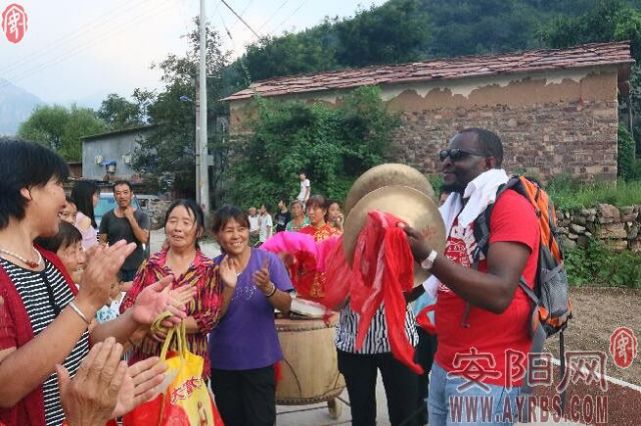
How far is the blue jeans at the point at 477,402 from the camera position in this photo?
7.50 ft

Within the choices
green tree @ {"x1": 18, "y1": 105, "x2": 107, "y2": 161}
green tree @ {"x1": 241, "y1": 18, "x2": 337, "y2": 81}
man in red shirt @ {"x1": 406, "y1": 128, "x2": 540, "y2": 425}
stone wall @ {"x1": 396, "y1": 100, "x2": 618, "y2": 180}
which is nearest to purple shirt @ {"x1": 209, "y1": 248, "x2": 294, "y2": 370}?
man in red shirt @ {"x1": 406, "y1": 128, "x2": 540, "y2": 425}

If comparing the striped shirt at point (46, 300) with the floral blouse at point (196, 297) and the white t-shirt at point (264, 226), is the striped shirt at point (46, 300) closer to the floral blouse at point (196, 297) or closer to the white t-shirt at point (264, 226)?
the floral blouse at point (196, 297)

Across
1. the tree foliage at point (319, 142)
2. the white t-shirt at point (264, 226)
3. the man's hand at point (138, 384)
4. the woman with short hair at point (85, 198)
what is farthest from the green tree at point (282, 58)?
the man's hand at point (138, 384)

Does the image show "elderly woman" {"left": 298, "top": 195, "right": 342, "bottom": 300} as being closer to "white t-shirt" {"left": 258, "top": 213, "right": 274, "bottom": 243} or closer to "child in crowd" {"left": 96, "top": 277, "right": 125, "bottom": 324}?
"child in crowd" {"left": 96, "top": 277, "right": 125, "bottom": 324}

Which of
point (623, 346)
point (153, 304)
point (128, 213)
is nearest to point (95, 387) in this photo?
point (153, 304)

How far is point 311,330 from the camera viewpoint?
3.95 meters

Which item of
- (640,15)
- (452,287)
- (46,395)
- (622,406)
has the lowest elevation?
(622,406)

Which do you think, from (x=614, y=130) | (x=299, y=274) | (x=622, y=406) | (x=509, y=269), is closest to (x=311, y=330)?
(x=299, y=274)

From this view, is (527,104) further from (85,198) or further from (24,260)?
(24,260)

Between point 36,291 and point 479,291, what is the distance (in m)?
1.46

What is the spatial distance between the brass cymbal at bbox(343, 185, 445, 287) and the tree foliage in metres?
12.5

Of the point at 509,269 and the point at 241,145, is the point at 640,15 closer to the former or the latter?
the point at 241,145

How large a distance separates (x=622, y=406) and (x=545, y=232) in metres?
2.87

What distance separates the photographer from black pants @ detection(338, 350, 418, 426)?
3.27 metres
